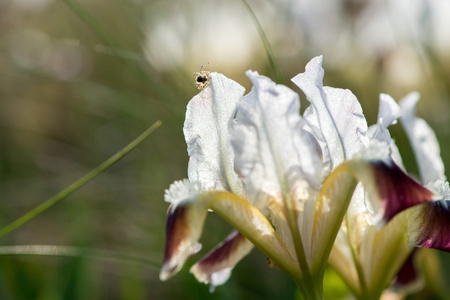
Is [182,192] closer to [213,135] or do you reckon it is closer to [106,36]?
[213,135]

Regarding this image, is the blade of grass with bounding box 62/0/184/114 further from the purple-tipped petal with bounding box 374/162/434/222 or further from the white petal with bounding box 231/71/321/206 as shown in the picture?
the purple-tipped petal with bounding box 374/162/434/222

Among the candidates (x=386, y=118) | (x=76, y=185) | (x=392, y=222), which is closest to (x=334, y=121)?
(x=386, y=118)

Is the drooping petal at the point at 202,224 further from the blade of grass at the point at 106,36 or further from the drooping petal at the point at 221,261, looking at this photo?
the blade of grass at the point at 106,36

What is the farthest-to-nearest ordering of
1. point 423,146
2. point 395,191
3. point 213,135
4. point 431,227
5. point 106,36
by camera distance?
point 106,36
point 423,146
point 213,135
point 431,227
point 395,191

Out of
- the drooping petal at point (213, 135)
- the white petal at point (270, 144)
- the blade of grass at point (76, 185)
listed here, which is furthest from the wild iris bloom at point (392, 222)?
the blade of grass at point (76, 185)

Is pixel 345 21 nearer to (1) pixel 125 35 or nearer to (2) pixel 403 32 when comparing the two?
(2) pixel 403 32

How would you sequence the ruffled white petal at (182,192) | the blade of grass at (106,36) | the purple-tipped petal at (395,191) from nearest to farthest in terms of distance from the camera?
1. the purple-tipped petal at (395,191)
2. the ruffled white petal at (182,192)
3. the blade of grass at (106,36)

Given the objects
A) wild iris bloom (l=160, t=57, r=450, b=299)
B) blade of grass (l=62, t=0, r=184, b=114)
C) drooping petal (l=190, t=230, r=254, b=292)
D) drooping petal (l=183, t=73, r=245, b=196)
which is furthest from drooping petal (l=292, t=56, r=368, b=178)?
blade of grass (l=62, t=0, r=184, b=114)
